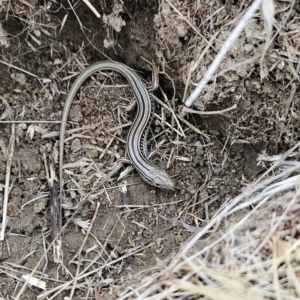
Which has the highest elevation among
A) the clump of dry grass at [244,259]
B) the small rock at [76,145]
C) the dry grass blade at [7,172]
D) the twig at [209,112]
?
the twig at [209,112]

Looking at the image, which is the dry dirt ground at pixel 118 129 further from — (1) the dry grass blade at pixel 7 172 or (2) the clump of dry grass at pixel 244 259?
(2) the clump of dry grass at pixel 244 259

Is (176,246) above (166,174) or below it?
below

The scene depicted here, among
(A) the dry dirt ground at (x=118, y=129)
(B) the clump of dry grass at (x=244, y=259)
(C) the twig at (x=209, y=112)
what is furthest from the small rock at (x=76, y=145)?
(B) the clump of dry grass at (x=244, y=259)

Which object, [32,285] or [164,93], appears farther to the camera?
[164,93]

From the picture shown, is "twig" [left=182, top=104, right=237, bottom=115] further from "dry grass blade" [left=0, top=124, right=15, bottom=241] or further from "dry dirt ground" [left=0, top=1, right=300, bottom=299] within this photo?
"dry grass blade" [left=0, top=124, right=15, bottom=241]

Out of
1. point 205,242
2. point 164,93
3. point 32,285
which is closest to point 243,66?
point 164,93

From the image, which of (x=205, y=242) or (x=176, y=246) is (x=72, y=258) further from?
(x=205, y=242)
